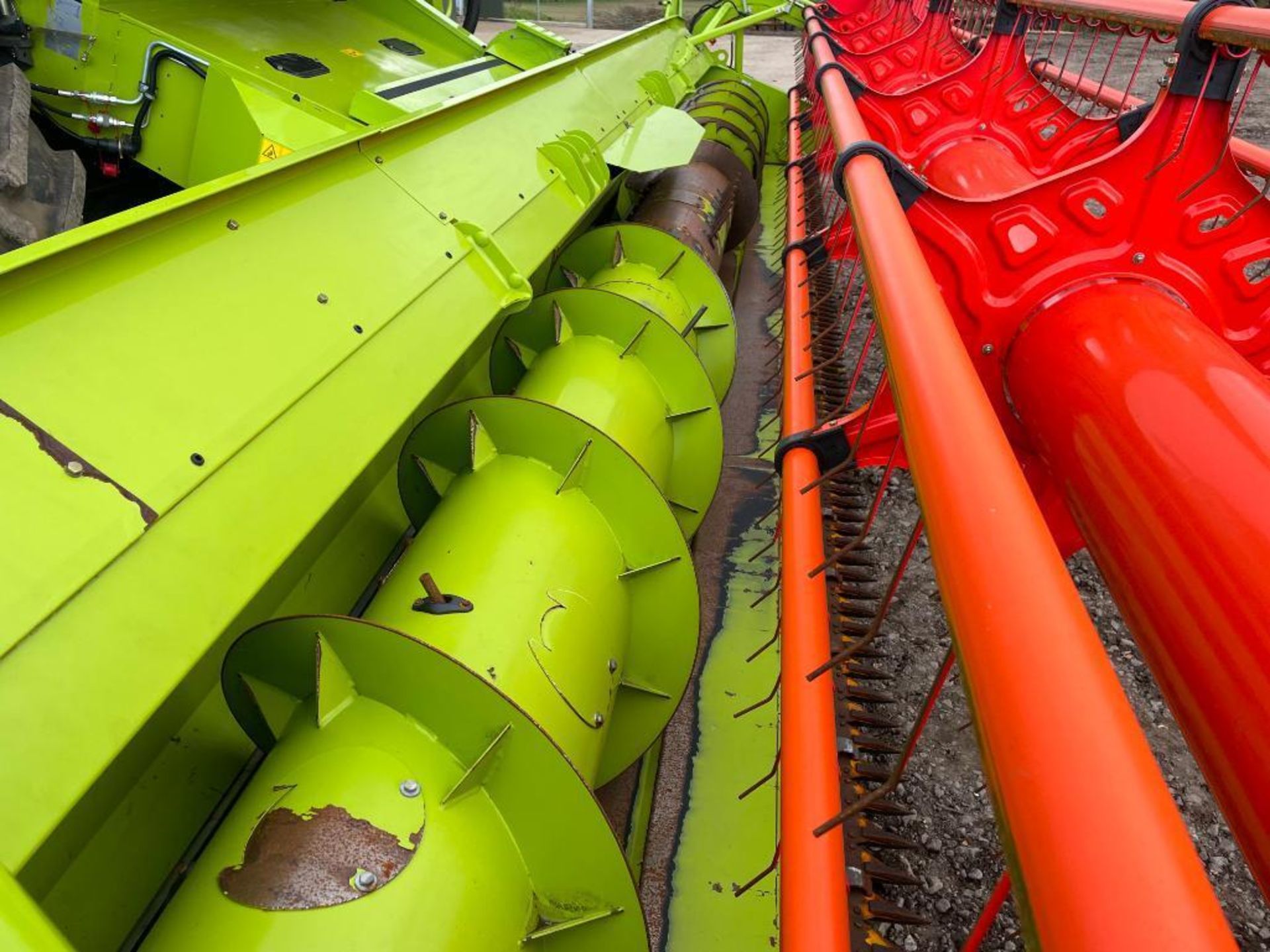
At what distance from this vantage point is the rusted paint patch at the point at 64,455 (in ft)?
3.13

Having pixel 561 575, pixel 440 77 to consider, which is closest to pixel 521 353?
pixel 561 575

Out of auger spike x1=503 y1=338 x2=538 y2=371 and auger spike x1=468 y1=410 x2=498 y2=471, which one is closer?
auger spike x1=468 y1=410 x2=498 y2=471

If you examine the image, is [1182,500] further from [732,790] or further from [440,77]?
[440,77]

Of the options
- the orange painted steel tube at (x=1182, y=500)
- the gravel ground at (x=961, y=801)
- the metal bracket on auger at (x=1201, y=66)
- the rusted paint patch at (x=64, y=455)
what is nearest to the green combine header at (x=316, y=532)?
the rusted paint patch at (x=64, y=455)

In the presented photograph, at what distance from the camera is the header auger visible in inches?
31.2

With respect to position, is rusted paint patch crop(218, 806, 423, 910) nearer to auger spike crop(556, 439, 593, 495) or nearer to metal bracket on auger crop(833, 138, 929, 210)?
auger spike crop(556, 439, 593, 495)

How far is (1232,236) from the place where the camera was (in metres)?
1.47

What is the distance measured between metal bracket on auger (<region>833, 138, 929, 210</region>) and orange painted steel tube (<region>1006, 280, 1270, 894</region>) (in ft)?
1.34

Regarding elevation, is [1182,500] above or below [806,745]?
above

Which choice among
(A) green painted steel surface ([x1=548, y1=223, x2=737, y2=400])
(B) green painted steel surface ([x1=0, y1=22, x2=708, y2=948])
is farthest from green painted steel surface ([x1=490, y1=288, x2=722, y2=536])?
(A) green painted steel surface ([x1=548, y1=223, x2=737, y2=400])

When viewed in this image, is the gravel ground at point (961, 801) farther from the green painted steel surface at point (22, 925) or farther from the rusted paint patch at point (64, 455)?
the rusted paint patch at point (64, 455)

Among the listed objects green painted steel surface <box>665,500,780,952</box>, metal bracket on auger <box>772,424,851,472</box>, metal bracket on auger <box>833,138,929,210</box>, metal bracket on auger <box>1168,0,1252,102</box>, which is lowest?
green painted steel surface <box>665,500,780,952</box>

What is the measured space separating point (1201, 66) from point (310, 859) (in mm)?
1879

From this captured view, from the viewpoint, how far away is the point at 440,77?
3.30 m
